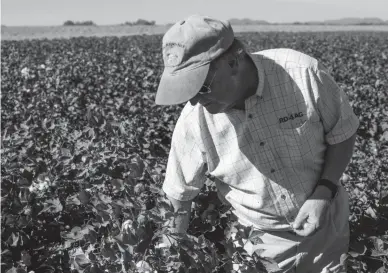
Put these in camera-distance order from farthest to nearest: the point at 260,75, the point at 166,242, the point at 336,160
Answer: the point at 336,160 < the point at 260,75 < the point at 166,242

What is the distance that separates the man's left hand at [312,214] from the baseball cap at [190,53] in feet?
1.86

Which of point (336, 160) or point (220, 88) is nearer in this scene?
point (220, 88)

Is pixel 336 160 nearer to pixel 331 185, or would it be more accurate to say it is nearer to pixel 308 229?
pixel 331 185

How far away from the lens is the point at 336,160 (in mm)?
1805

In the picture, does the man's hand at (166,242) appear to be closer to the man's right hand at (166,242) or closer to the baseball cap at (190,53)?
the man's right hand at (166,242)

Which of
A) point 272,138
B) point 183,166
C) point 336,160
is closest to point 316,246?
point 336,160

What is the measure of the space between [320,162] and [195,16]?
67 cm

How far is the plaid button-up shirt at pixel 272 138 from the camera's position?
1.71 meters

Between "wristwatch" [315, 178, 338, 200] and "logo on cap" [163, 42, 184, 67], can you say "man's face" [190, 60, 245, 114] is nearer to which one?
"logo on cap" [163, 42, 184, 67]

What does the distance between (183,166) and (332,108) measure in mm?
535

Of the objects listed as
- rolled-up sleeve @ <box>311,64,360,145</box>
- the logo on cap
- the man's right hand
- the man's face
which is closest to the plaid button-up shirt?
rolled-up sleeve @ <box>311,64,360,145</box>

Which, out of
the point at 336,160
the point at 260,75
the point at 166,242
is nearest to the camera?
the point at 166,242

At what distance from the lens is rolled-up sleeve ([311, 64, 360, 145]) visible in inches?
66.7

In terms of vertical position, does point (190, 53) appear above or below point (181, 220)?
above
